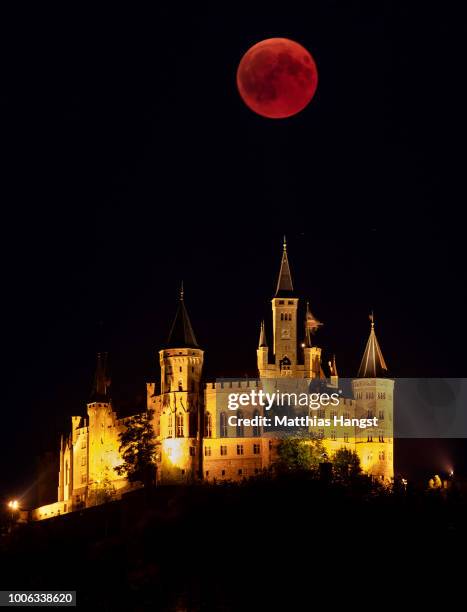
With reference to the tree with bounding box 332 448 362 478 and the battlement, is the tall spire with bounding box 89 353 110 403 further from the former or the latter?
the tree with bounding box 332 448 362 478

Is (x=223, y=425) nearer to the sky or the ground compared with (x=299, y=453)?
nearer to the sky

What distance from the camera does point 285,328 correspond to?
444 feet

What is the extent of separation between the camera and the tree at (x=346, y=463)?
412 feet

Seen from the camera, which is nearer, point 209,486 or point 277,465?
point 209,486

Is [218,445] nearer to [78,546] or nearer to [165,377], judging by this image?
[165,377]

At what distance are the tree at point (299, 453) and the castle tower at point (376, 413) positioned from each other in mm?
4573

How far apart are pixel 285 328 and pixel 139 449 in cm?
1399

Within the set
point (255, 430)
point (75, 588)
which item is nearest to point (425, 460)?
point (255, 430)

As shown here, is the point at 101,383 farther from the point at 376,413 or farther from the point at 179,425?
the point at 376,413

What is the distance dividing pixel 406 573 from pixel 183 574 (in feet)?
46.7

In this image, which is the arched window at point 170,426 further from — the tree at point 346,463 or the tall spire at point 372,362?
the tall spire at point 372,362

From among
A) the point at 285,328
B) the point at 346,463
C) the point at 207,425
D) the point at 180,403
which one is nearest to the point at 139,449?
the point at 180,403

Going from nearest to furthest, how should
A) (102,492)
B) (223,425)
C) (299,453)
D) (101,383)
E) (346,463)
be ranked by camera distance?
(346,463)
(299,453)
(223,425)
(102,492)
(101,383)

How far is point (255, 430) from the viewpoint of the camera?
13250cm
